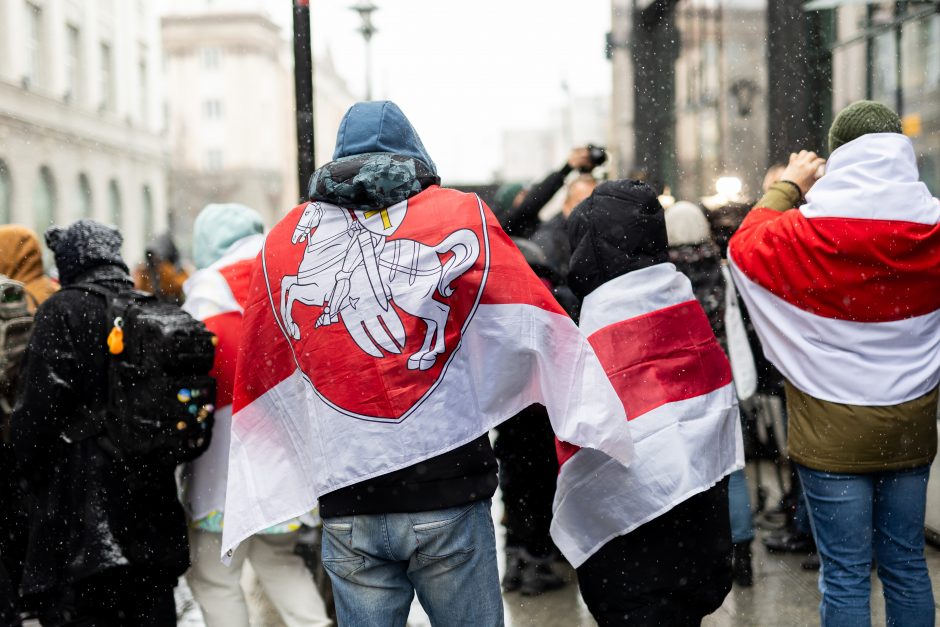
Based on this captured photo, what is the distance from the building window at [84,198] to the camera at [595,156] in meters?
25.5

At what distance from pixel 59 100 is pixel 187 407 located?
80.9 ft

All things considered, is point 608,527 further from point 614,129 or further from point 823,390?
point 614,129

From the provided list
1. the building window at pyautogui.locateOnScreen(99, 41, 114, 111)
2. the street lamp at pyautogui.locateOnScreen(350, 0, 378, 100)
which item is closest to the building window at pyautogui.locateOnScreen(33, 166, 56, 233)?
the building window at pyautogui.locateOnScreen(99, 41, 114, 111)

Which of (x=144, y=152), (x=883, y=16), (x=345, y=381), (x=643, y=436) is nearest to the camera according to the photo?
(x=345, y=381)

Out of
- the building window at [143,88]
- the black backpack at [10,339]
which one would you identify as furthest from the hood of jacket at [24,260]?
the building window at [143,88]

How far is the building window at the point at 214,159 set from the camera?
68500 millimetres

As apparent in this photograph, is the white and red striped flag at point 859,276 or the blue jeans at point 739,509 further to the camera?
the blue jeans at point 739,509

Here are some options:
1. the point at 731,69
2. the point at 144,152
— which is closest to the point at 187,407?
the point at 731,69

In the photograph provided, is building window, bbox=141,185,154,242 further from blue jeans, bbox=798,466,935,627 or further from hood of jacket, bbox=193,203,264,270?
blue jeans, bbox=798,466,935,627

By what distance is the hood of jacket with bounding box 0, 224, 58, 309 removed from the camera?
444cm

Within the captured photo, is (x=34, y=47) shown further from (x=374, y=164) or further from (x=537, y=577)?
(x=374, y=164)

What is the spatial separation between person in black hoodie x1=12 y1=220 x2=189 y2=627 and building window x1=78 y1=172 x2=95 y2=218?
25626mm

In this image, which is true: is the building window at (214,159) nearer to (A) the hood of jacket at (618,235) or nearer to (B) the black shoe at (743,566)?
(B) the black shoe at (743,566)

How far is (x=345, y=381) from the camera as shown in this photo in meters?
2.53
